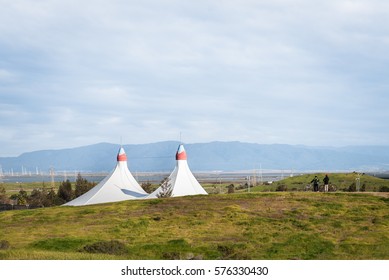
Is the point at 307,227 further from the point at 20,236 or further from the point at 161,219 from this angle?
the point at 20,236

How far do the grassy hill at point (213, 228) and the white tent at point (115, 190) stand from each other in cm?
576

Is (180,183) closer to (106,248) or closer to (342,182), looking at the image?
(106,248)

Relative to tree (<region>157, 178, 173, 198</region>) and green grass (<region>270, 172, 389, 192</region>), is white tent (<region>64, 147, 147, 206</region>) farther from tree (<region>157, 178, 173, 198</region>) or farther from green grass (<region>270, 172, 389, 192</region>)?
green grass (<region>270, 172, 389, 192</region>)

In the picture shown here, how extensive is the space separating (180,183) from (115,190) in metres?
5.92

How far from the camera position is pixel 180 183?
45719mm

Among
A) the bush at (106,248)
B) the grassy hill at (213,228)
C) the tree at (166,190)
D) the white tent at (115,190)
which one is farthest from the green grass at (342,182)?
the bush at (106,248)

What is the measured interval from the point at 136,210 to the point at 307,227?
12.2 m

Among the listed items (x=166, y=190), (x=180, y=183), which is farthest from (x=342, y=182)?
(x=166, y=190)

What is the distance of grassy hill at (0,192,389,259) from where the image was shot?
2509cm

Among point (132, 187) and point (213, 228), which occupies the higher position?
point (132, 187)

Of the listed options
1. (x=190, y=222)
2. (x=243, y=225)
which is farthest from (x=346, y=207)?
(x=190, y=222)
